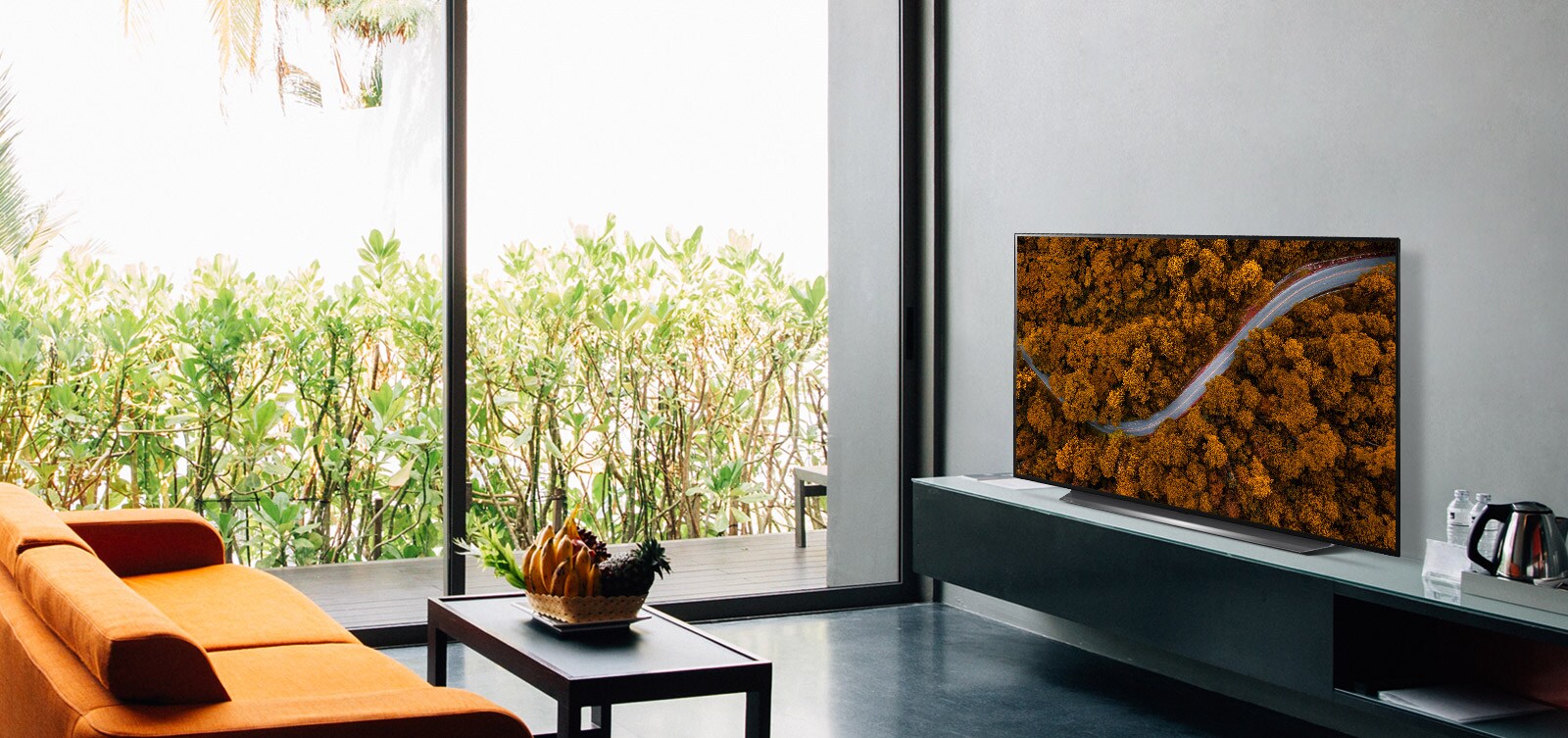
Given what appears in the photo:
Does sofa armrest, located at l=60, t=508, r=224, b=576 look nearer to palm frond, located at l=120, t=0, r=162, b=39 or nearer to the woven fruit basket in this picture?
the woven fruit basket

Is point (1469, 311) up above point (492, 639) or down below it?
above

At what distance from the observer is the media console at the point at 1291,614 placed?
10.6 feet

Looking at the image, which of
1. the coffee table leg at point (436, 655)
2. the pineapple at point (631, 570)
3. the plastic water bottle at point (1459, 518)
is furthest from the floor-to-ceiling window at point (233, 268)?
the plastic water bottle at point (1459, 518)

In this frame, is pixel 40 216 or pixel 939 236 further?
pixel 939 236

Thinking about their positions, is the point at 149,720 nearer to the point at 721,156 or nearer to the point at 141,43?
the point at 141,43

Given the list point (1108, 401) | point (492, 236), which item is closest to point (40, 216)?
point (492, 236)

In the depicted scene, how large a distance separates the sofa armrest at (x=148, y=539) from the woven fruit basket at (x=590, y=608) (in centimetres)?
134

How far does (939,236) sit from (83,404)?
297cm

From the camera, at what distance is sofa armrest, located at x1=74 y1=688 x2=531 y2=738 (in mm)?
2107

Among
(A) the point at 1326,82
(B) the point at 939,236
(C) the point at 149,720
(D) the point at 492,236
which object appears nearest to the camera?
(C) the point at 149,720

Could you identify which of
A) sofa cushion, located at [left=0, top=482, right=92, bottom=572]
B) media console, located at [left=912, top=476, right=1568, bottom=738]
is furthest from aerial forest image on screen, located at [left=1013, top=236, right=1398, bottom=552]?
sofa cushion, located at [left=0, top=482, right=92, bottom=572]

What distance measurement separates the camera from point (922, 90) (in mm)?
5613

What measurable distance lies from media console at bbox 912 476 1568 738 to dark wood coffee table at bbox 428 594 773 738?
4.28 feet

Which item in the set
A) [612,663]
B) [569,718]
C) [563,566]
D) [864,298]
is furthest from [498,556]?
[864,298]
